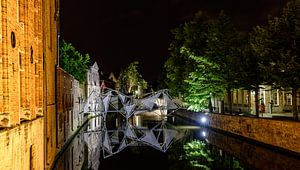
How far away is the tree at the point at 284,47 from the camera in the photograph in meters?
22.5

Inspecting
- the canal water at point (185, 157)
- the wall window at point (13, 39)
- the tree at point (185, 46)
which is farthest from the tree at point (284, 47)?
the tree at point (185, 46)

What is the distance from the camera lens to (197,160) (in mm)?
21625

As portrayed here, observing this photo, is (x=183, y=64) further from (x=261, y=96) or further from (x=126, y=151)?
(x=126, y=151)

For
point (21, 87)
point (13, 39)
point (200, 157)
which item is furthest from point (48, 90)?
point (13, 39)

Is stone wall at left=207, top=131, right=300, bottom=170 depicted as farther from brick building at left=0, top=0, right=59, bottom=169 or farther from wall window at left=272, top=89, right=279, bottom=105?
wall window at left=272, top=89, right=279, bottom=105

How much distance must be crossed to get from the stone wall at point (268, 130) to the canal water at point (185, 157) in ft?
1.89

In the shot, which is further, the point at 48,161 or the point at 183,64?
the point at 183,64

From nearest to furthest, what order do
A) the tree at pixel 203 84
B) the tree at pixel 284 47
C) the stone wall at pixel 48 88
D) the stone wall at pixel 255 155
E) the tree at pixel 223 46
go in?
the stone wall at pixel 48 88
the stone wall at pixel 255 155
the tree at pixel 284 47
the tree at pixel 223 46
the tree at pixel 203 84

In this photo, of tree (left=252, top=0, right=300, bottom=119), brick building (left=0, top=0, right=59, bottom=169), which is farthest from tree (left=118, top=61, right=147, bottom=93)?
brick building (left=0, top=0, right=59, bottom=169)

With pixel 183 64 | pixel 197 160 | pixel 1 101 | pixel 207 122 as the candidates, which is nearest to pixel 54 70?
pixel 197 160

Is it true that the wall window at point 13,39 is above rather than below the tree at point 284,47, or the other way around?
below

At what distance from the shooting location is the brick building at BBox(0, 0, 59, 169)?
9398mm

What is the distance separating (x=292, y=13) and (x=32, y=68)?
15.0m

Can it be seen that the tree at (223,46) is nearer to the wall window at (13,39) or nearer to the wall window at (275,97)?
the wall window at (275,97)
